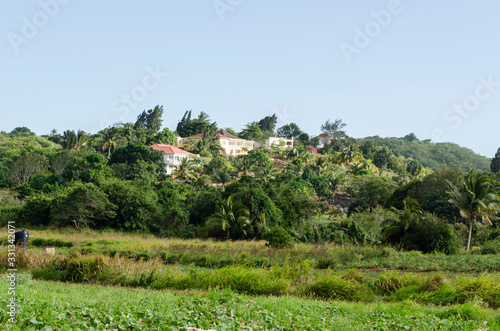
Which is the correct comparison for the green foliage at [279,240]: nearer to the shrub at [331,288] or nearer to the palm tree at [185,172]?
the shrub at [331,288]

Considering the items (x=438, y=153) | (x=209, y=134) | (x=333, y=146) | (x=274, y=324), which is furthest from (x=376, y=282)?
(x=438, y=153)

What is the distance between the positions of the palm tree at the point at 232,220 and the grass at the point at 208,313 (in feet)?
58.1

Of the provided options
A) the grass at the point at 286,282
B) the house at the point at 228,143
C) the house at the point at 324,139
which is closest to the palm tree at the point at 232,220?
the grass at the point at 286,282

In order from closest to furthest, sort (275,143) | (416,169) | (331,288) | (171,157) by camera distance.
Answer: (331,288) → (171,157) → (416,169) → (275,143)

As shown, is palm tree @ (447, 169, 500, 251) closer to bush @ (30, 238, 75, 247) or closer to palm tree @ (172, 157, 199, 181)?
bush @ (30, 238, 75, 247)

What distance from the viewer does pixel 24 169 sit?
2094 inches

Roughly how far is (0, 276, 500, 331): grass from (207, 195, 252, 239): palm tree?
58.1 feet

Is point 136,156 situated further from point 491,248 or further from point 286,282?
point 286,282

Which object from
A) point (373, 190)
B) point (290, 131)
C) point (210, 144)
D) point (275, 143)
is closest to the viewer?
point (373, 190)

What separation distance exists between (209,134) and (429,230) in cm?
6083

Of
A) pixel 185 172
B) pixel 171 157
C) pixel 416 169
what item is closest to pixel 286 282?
pixel 185 172

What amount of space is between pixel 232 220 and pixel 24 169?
1446 inches

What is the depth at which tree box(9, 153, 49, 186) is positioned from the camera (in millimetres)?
52219

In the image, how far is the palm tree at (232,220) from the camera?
91.4 ft
